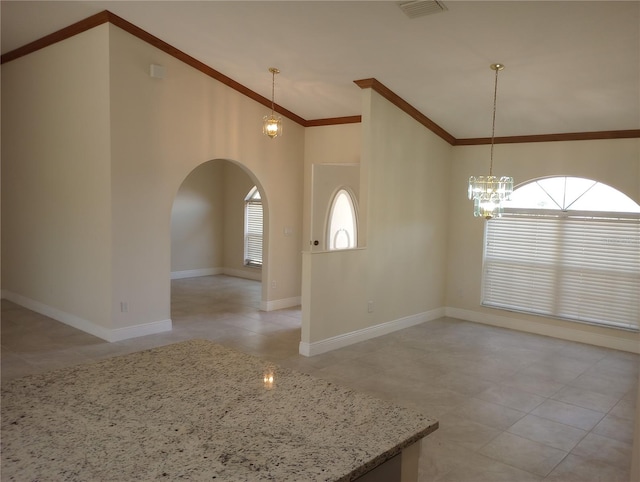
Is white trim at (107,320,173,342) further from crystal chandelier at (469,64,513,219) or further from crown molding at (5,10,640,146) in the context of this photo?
crystal chandelier at (469,64,513,219)

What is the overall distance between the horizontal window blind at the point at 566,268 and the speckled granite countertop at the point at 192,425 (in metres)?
5.46

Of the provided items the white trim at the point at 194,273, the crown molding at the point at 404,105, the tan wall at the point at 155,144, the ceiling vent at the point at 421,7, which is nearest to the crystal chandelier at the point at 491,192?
the ceiling vent at the point at 421,7

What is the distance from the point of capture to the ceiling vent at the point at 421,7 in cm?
383

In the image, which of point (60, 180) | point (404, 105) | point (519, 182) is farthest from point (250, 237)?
point (519, 182)

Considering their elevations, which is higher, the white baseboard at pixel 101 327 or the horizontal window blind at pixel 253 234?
the horizontal window blind at pixel 253 234

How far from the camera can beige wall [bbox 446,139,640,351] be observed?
5.81 meters

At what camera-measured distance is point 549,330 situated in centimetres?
641

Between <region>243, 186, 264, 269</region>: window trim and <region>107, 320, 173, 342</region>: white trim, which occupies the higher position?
<region>243, 186, 264, 269</region>: window trim

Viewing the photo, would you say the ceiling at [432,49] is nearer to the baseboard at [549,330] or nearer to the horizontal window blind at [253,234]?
the baseboard at [549,330]

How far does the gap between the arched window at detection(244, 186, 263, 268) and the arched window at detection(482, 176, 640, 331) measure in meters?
4.59

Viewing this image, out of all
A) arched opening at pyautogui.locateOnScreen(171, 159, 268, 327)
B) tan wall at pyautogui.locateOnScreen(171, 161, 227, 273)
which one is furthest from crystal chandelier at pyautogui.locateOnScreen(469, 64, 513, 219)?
tan wall at pyautogui.locateOnScreen(171, 161, 227, 273)

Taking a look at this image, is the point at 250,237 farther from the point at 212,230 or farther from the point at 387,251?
the point at 387,251

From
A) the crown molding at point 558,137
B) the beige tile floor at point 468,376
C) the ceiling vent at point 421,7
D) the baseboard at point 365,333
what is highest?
the ceiling vent at point 421,7

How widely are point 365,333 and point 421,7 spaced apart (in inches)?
138
